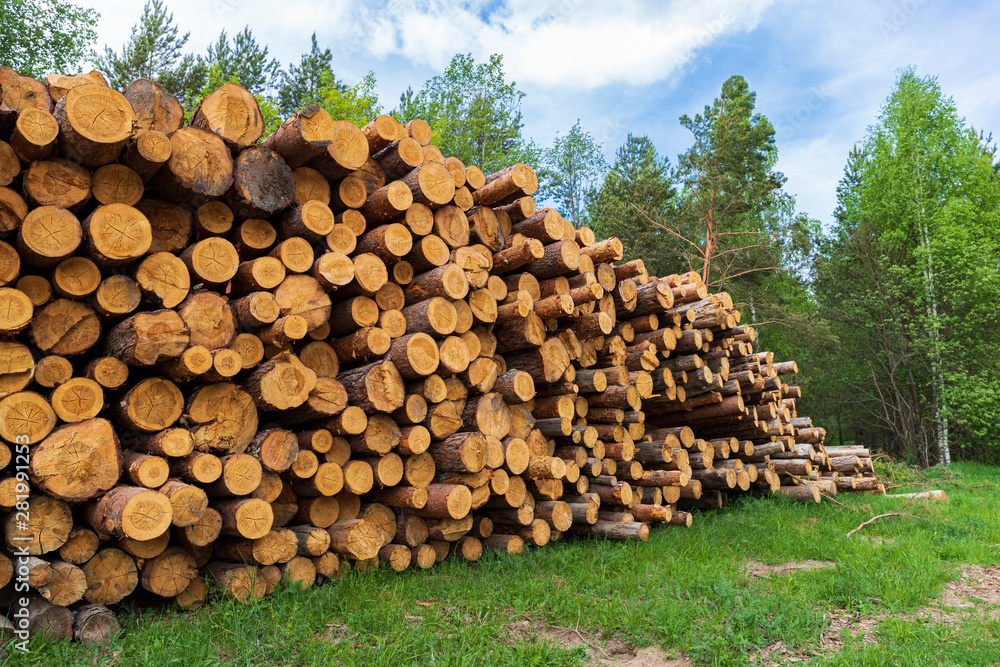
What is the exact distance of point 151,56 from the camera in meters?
23.0

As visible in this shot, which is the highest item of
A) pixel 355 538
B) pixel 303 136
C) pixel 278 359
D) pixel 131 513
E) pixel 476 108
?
pixel 476 108

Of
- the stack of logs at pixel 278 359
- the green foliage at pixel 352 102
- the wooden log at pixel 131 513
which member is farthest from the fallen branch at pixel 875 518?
the green foliage at pixel 352 102

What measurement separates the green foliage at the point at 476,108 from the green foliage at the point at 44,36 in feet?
35.2

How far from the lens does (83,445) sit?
3.20 meters

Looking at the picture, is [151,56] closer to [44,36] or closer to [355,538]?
[44,36]

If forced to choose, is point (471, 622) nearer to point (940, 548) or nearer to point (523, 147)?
point (940, 548)

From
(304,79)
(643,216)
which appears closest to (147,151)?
(643,216)

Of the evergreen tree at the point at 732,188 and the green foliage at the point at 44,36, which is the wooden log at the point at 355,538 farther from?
the green foliage at the point at 44,36

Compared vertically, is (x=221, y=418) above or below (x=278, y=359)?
below

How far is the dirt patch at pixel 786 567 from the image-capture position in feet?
15.6

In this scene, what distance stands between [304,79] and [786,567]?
24896mm

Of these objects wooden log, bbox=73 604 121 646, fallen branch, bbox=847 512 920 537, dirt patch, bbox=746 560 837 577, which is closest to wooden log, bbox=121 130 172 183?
wooden log, bbox=73 604 121 646

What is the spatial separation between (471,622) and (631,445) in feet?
9.15

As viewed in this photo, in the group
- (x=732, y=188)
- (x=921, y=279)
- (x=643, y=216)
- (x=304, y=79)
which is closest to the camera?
(x=921, y=279)
